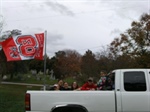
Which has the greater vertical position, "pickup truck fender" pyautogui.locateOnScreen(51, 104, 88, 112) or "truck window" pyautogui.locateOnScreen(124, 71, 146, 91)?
"truck window" pyautogui.locateOnScreen(124, 71, 146, 91)

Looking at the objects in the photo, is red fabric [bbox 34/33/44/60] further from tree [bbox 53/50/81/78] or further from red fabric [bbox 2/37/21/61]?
tree [bbox 53/50/81/78]

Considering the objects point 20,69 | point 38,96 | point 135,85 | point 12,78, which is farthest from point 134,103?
point 12,78

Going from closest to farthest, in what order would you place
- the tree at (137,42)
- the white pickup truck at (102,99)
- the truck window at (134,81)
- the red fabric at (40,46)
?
the white pickup truck at (102,99)
the truck window at (134,81)
the red fabric at (40,46)
the tree at (137,42)

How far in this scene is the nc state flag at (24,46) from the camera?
1197cm

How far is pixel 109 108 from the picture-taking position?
24.4 feet

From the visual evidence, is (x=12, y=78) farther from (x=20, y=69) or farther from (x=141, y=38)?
(x=141, y=38)

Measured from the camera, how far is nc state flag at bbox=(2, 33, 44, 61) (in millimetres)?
11966

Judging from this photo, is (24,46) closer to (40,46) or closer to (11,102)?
(40,46)

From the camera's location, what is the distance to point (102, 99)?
7.44 m

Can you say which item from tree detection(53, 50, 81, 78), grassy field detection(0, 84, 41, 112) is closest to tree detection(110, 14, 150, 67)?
grassy field detection(0, 84, 41, 112)

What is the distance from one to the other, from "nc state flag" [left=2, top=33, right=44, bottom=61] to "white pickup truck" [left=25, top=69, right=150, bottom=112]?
4.56m

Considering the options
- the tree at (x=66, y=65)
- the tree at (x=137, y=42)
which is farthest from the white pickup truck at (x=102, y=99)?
the tree at (x=66, y=65)

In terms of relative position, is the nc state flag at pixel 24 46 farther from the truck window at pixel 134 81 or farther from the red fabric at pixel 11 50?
the truck window at pixel 134 81

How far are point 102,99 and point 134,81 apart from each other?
3.30 ft
